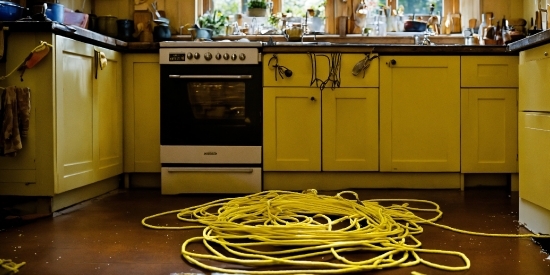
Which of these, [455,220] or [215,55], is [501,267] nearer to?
[455,220]

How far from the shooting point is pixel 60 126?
9.87 ft

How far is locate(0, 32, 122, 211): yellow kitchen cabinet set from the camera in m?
2.92

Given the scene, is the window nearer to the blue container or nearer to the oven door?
the oven door

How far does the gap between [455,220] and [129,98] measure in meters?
2.43

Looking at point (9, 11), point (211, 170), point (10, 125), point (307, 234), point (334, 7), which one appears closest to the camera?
point (307, 234)

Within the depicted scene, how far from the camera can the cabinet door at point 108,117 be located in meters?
3.56

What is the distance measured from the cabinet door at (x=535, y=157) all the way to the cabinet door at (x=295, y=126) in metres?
1.52

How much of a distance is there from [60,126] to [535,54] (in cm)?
243

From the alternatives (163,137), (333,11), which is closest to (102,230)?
(163,137)

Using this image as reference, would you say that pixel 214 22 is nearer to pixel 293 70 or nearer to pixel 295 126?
pixel 293 70

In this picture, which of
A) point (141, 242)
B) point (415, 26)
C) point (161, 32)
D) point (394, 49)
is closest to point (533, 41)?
point (394, 49)

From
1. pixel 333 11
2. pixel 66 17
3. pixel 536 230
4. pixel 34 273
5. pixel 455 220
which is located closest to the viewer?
pixel 34 273

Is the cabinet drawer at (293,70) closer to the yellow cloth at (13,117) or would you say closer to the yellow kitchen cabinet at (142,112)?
the yellow kitchen cabinet at (142,112)

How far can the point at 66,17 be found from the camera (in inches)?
147
